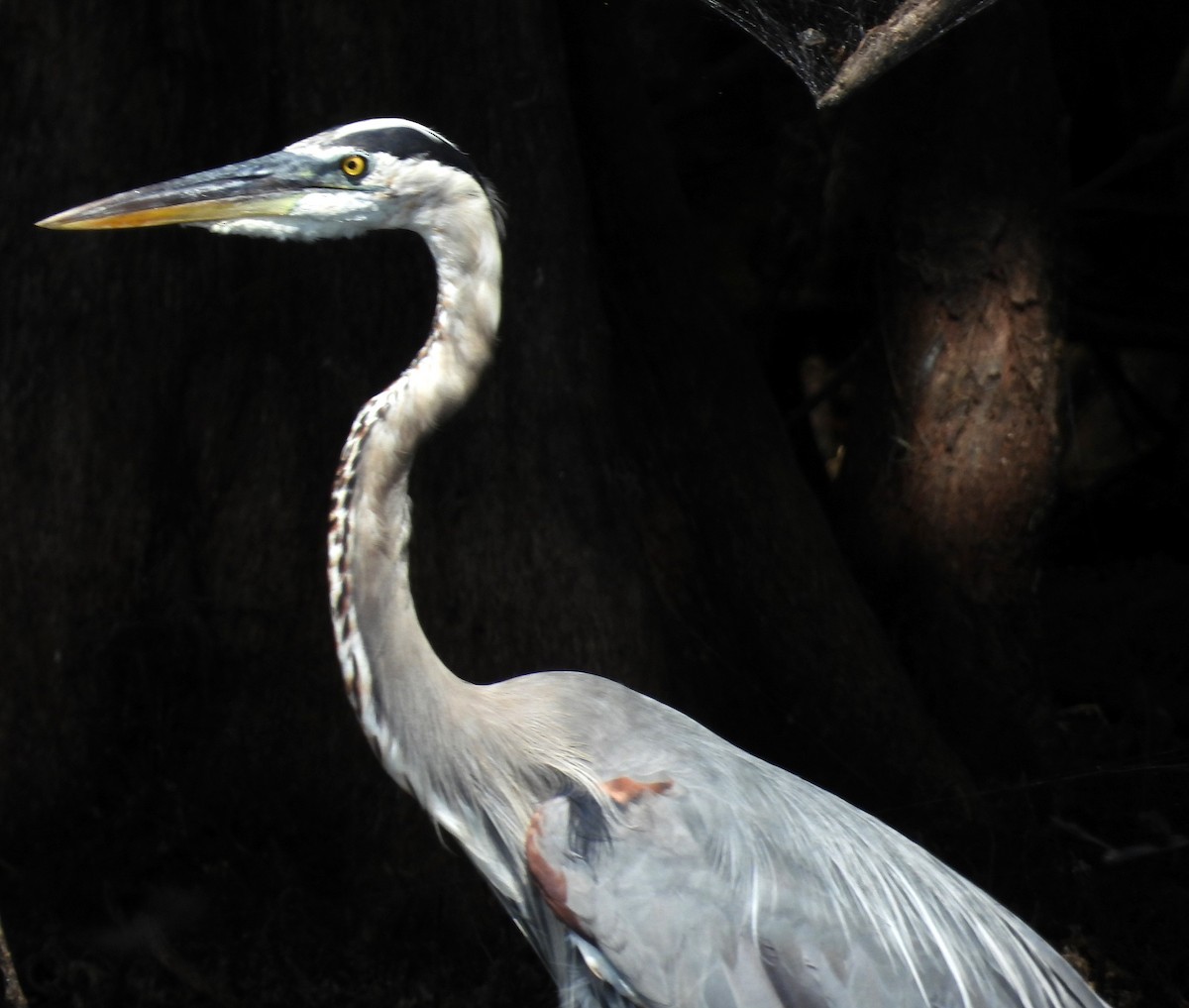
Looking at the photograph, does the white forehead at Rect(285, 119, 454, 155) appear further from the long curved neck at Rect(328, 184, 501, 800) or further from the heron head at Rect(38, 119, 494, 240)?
the long curved neck at Rect(328, 184, 501, 800)

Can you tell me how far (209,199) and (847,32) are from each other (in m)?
1.23

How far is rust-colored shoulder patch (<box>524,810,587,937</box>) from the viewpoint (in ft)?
9.76

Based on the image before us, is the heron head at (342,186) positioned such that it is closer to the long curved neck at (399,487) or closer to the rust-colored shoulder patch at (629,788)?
the long curved neck at (399,487)

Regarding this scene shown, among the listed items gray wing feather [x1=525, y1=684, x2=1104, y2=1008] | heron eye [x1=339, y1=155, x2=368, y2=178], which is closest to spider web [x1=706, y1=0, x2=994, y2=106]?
heron eye [x1=339, y1=155, x2=368, y2=178]

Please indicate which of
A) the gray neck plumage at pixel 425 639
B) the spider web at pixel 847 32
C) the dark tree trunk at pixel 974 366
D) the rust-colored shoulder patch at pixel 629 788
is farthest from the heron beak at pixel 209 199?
the dark tree trunk at pixel 974 366

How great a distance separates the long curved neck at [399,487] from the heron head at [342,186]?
4cm

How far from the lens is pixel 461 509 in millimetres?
4301

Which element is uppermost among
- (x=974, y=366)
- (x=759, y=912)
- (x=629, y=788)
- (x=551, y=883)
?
(x=974, y=366)

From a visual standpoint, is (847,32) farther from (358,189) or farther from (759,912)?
(759,912)

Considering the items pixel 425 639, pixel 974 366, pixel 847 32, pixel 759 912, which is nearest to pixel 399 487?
pixel 425 639

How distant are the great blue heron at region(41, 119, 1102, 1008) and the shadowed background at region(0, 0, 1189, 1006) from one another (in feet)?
3.55

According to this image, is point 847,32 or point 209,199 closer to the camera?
point 209,199

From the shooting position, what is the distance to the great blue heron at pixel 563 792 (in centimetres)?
299

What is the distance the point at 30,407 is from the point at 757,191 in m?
4.27
